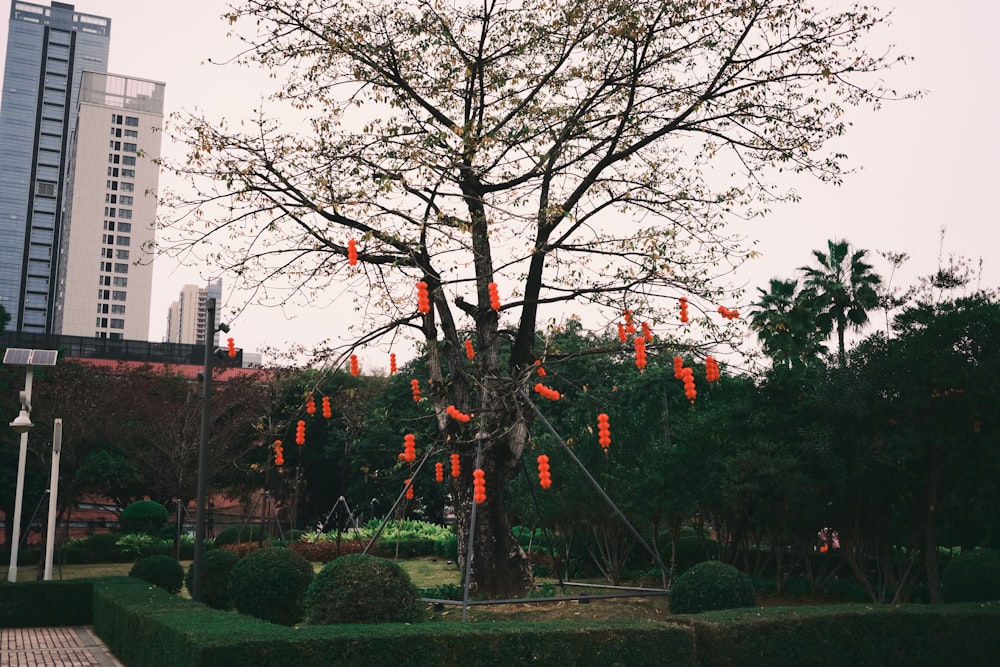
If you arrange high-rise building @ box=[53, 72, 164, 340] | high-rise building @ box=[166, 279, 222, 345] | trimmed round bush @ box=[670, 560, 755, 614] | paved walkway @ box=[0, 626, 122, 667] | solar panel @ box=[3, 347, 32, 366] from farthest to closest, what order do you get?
high-rise building @ box=[166, 279, 222, 345] → high-rise building @ box=[53, 72, 164, 340] → solar panel @ box=[3, 347, 32, 366] → paved walkway @ box=[0, 626, 122, 667] → trimmed round bush @ box=[670, 560, 755, 614]

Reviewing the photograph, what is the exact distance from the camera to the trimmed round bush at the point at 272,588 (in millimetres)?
13055

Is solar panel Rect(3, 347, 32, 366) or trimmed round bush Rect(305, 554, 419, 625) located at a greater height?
solar panel Rect(3, 347, 32, 366)

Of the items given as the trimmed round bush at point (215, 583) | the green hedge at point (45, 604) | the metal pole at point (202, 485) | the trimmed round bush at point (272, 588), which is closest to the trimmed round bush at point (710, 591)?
the trimmed round bush at point (272, 588)

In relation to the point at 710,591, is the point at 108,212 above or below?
above

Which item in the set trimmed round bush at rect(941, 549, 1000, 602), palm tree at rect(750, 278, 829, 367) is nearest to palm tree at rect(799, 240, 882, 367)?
palm tree at rect(750, 278, 829, 367)

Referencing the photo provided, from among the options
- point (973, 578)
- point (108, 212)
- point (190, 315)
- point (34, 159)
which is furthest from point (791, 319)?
point (190, 315)

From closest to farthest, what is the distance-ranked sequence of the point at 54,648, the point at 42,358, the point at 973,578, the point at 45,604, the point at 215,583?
1. the point at 54,648
2. the point at 973,578
3. the point at 45,604
4. the point at 215,583
5. the point at 42,358

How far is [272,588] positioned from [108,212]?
84453mm

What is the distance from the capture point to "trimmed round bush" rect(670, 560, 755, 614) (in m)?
11.4

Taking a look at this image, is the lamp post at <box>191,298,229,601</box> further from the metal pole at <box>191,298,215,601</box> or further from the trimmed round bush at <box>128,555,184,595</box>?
the trimmed round bush at <box>128,555,184,595</box>

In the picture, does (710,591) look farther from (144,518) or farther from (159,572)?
(144,518)

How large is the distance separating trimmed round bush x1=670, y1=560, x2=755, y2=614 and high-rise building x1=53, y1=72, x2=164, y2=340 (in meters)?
83.0

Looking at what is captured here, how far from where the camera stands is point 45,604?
1525 cm

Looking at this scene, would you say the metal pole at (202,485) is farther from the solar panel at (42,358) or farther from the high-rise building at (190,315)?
the high-rise building at (190,315)
